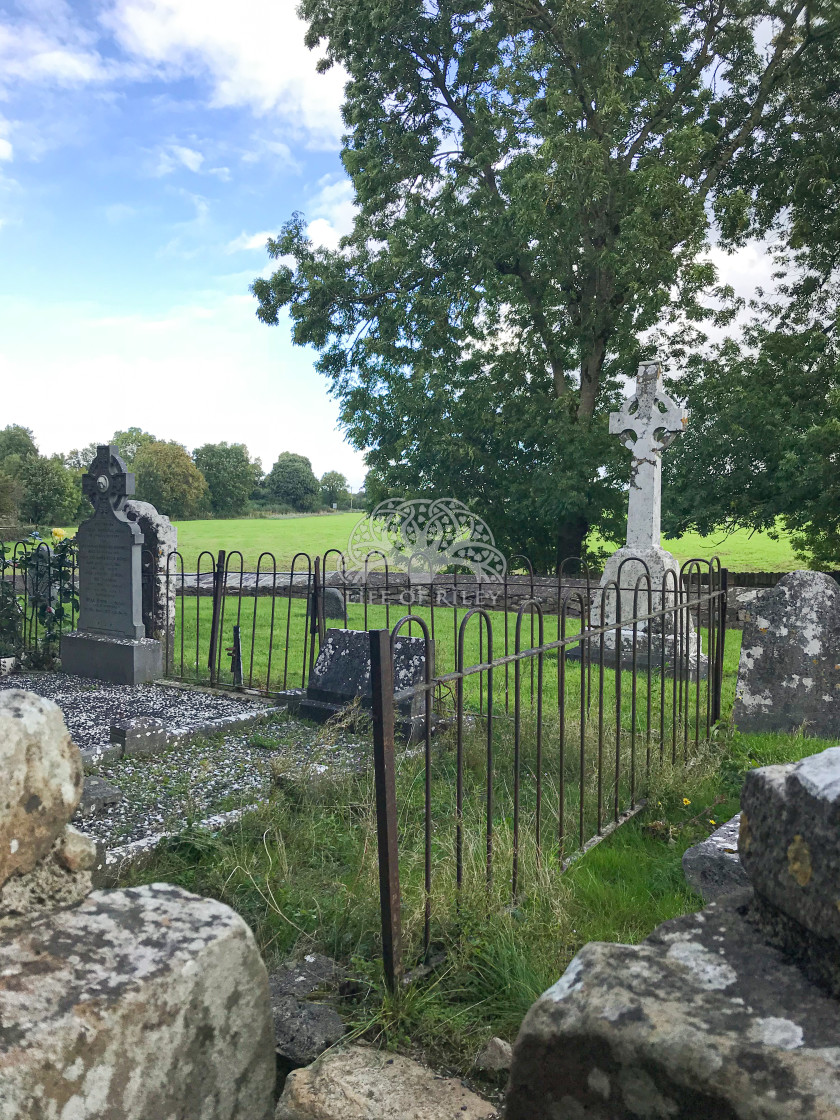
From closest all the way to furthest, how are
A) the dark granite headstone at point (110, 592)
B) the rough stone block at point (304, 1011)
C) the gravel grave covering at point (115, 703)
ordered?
1. the rough stone block at point (304, 1011)
2. the gravel grave covering at point (115, 703)
3. the dark granite headstone at point (110, 592)

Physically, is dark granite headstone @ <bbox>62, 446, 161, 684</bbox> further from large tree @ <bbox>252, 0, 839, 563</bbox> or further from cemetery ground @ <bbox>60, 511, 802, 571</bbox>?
cemetery ground @ <bbox>60, 511, 802, 571</bbox>

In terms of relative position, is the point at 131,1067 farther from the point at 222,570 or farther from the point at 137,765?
the point at 222,570

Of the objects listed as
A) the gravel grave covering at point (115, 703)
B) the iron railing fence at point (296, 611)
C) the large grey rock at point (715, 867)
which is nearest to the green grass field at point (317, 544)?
the iron railing fence at point (296, 611)

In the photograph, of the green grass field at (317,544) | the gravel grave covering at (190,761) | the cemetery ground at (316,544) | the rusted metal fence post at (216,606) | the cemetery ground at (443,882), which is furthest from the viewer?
the green grass field at (317,544)

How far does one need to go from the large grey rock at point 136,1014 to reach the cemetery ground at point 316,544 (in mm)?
19711

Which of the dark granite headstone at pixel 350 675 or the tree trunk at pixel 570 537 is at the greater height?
the tree trunk at pixel 570 537

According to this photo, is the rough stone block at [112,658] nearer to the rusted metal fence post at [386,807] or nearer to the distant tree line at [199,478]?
the rusted metal fence post at [386,807]

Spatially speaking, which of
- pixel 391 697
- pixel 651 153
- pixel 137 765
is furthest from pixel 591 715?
pixel 651 153

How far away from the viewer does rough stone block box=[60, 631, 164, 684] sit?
9352 mm

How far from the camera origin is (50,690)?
884cm

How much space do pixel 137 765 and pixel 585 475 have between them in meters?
12.0

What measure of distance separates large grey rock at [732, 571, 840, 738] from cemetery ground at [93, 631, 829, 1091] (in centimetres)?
58

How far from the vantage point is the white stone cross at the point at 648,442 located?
1118 cm

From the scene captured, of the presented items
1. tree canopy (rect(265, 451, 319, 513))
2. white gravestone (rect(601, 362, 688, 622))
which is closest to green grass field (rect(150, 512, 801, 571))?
white gravestone (rect(601, 362, 688, 622))
